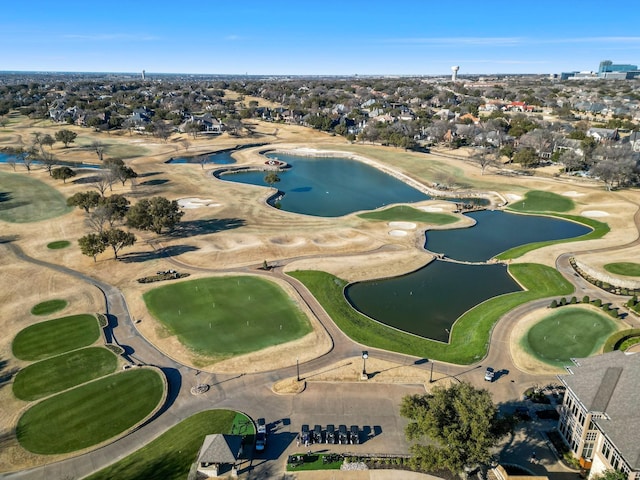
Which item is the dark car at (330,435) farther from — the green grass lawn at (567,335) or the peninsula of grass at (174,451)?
the green grass lawn at (567,335)

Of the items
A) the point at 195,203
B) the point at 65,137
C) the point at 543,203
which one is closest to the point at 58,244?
the point at 195,203

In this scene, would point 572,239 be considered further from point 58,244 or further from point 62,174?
point 62,174

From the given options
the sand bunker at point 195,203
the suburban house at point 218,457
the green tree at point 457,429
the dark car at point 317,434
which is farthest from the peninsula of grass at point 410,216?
the suburban house at point 218,457

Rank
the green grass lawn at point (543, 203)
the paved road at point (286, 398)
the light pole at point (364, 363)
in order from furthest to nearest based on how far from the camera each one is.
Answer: the green grass lawn at point (543, 203) < the light pole at point (364, 363) < the paved road at point (286, 398)

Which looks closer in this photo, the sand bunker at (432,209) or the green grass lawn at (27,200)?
the green grass lawn at (27,200)

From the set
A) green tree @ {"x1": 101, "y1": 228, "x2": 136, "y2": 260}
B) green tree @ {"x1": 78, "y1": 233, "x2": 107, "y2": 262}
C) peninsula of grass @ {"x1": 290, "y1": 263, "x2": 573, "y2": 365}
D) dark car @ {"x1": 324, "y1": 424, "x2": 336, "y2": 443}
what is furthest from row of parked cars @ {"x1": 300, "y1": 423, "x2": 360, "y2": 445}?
green tree @ {"x1": 78, "y1": 233, "x2": 107, "y2": 262}

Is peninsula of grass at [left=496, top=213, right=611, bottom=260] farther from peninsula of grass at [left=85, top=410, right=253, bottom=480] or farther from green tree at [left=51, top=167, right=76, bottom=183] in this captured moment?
green tree at [left=51, top=167, right=76, bottom=183]

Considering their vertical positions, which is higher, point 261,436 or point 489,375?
point 489,375

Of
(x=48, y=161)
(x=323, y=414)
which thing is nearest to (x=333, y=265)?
(x=323, y=414)
